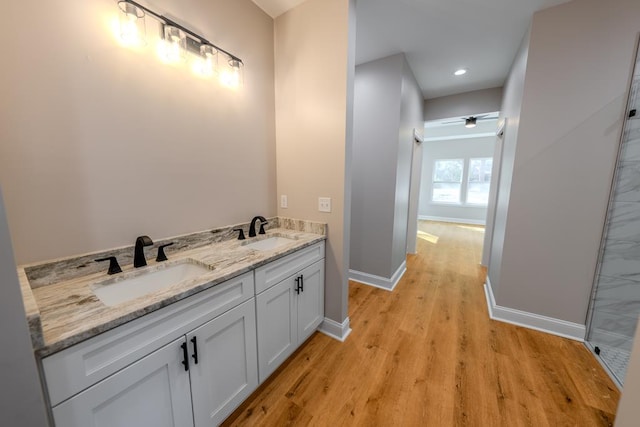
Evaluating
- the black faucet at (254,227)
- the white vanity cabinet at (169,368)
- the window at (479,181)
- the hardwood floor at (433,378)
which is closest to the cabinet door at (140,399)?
the white vanity cabinet at (169,368)

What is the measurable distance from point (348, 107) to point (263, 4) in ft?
3.64

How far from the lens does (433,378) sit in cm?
164

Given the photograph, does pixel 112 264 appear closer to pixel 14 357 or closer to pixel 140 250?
pixel 140 250

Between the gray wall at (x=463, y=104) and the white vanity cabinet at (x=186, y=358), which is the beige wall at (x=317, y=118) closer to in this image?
the white vanity cabinet at (x=186, y=358)

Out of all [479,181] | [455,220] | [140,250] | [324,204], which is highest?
[479,181]

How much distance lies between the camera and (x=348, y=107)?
1.77m

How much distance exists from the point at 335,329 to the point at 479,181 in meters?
6.90

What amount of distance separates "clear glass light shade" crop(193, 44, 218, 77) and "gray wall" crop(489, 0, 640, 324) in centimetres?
256

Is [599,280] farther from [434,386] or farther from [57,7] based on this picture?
[57,7]

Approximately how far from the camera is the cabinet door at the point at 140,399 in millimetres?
756

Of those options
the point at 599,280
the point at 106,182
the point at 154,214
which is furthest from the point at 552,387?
the point at 106,182

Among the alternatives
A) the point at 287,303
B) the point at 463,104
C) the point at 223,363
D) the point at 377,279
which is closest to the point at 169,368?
the point at 223,363

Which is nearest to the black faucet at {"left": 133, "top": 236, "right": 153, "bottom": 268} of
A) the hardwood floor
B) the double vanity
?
the double vanity

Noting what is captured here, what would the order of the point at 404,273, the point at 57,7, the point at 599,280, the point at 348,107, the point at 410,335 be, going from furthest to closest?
the point at 404,273
the point at 410,335
the point at 599,280
the point at 348,107
the point at 57,7
